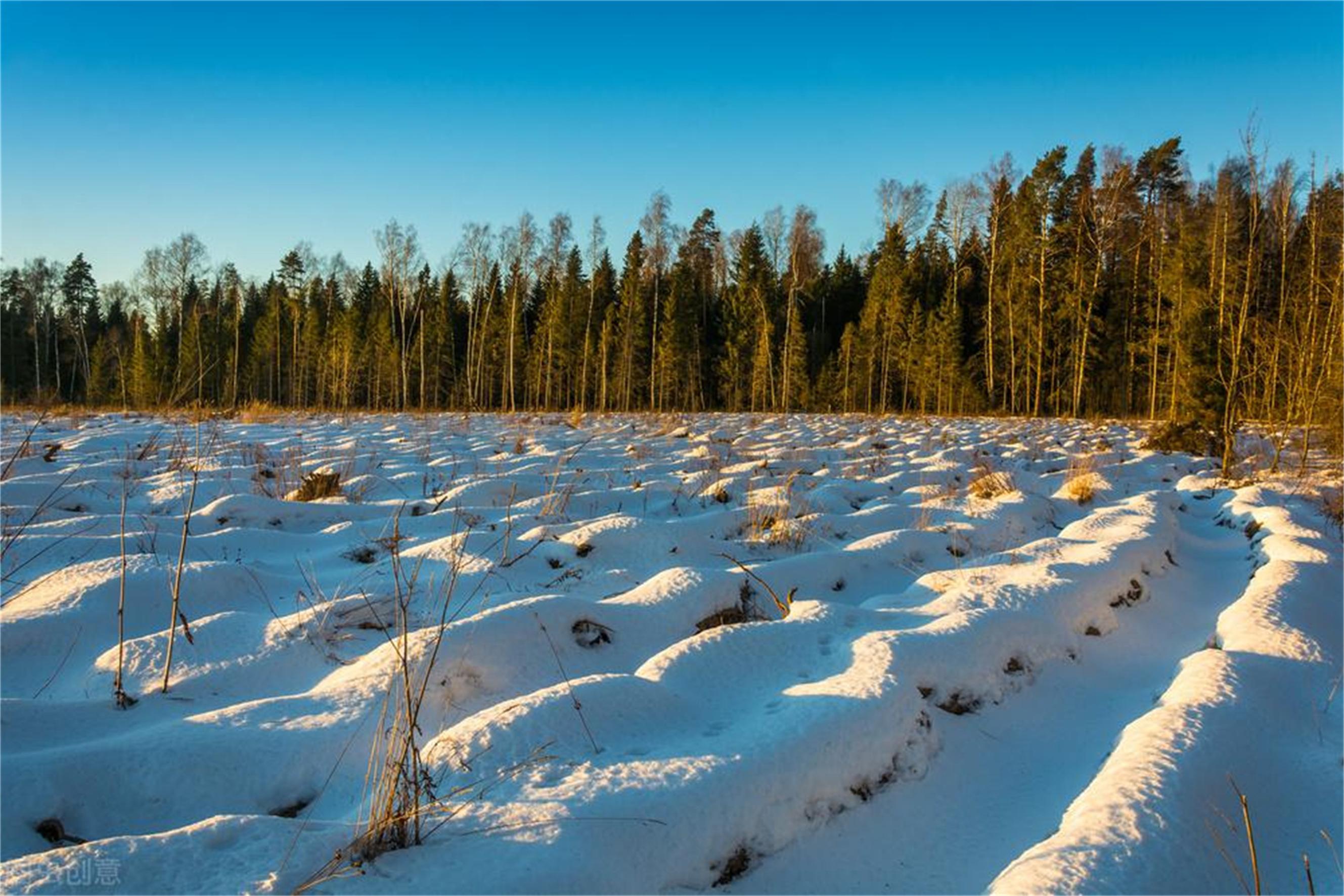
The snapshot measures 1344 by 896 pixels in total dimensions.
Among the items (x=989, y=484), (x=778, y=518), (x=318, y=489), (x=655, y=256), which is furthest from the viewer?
(x=655, y=256)

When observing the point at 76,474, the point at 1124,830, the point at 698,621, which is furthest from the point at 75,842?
the point at 76,474

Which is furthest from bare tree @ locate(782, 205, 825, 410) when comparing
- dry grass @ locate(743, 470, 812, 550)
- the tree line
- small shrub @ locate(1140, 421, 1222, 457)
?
dry grass @ locate(743, 470, 812, 550)

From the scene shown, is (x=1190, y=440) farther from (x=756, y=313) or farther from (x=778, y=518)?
(x=756, y=313)

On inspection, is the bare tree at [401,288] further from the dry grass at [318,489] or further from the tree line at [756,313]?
the dry grass at [318,489]

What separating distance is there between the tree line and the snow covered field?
1464 cm

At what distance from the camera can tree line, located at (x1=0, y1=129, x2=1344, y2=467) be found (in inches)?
992

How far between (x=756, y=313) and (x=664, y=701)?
113 ft

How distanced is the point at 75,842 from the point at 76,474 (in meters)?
4.81

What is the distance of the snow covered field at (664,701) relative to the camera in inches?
51.3

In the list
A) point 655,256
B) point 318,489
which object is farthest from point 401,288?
point 318,489

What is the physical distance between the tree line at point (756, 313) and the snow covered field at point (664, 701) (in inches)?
576

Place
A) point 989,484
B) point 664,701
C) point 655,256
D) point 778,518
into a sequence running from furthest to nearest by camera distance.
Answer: point 655,256, point 989,484, point 778,518, point 664,701

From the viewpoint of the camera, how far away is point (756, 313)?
116ft

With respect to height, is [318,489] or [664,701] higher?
[318,489]
